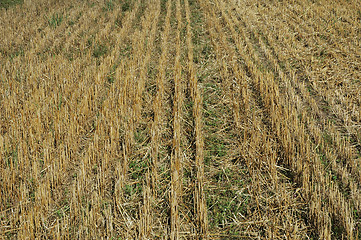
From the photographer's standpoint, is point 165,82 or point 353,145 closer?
point 353,145

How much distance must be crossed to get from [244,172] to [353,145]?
1.61m

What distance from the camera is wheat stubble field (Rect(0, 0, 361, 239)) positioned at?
10.5 ft

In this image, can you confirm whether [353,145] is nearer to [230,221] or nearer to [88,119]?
[230,221]

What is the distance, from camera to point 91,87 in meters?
5.64

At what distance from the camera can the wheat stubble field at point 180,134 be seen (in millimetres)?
3213

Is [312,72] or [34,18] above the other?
[34,18]

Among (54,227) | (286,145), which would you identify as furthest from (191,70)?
(54,227)

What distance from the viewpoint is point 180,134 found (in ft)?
15.4

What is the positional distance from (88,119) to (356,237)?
3.83 meters

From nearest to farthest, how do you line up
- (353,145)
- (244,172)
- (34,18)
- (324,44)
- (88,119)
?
(244,172) → (353,145) → (88,119) → (324,44) → (34,18)

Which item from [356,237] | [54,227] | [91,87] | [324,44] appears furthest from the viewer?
[324,44]

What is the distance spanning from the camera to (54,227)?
3092 mm

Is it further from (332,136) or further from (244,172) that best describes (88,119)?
(332,136)

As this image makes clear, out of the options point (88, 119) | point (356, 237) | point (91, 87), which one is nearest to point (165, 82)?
point (91, 87)
